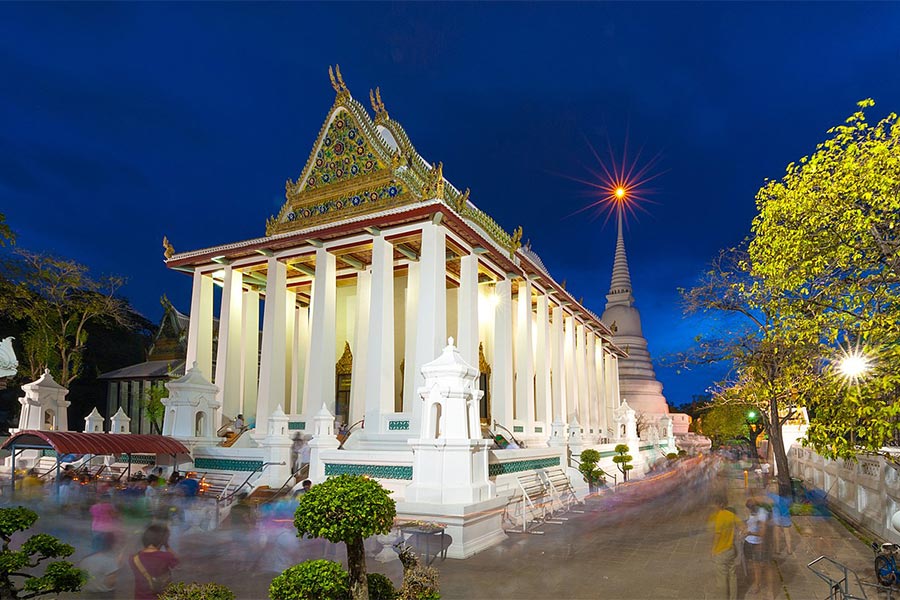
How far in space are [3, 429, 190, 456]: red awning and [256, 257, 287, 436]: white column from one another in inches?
209

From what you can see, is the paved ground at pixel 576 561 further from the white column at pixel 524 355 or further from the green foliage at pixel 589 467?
the white column at pixel 524 355

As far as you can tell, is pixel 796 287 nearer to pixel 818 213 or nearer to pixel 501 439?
pixel 818 213

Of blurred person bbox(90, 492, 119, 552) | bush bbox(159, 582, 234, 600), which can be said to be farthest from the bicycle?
blurred person bbox(90, 492, 119, 552)

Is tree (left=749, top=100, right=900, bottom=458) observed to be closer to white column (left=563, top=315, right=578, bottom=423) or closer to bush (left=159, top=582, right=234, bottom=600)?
bush (left=159, top=582, right=234, bottom=600)

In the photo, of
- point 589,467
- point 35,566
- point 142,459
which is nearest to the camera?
point 35,566

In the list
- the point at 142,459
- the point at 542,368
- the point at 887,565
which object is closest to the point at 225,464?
the point at 142,459

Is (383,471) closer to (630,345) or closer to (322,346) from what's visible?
(322,346)

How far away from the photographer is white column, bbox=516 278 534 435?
2559 centimetres

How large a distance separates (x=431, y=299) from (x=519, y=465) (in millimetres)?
5733

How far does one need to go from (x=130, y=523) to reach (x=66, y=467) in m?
9.82

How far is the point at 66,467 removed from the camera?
63.6ft

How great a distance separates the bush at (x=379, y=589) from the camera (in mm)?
5730

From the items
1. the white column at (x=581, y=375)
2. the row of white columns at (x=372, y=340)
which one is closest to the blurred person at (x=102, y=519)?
the row of white columns at (x=372, y=340)

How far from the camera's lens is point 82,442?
14.0 meters
